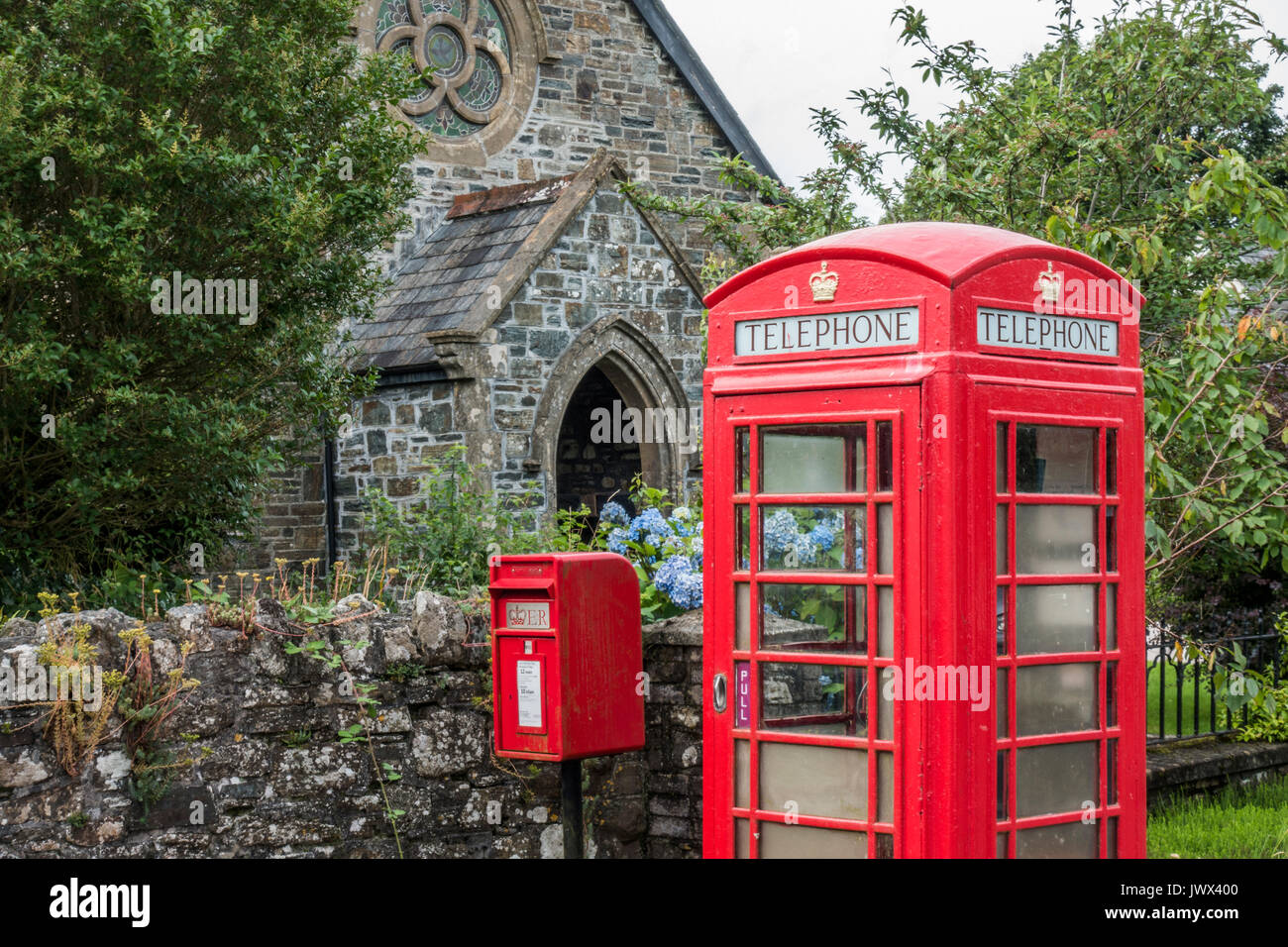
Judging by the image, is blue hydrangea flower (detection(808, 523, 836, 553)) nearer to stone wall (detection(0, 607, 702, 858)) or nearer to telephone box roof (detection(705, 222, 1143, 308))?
telephone box roof (detection(705, 222, 1143, 308))

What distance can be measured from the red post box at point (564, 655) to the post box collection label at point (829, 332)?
49.3 inches

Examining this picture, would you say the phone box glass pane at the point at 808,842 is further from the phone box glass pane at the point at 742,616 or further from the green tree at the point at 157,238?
the green tree at the point at 157,238

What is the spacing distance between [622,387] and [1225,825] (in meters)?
8.09

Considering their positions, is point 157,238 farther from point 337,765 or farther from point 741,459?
point 741,459

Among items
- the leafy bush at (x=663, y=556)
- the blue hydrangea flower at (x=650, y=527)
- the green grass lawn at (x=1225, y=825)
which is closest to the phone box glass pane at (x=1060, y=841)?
the leafy bush at (x=663, y=556)

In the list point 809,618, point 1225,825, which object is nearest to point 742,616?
point 809,618

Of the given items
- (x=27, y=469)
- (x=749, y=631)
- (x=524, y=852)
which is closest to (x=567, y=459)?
(x=27, y=469)

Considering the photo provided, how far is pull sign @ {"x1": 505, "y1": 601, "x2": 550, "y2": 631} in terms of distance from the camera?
5.92 meters

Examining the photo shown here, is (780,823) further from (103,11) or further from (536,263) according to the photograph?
(536,263)

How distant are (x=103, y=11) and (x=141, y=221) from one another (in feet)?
4.86

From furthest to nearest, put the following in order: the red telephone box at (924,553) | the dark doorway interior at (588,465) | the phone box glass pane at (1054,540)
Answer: the dark doorway interior at (588,465), the phone box glass pane at (1054,540), the red telephone box at (924,553)

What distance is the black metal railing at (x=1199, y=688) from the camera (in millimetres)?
8875

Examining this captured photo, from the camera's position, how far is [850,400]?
16.3 feet

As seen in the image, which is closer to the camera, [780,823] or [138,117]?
[780,823]
